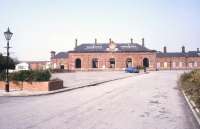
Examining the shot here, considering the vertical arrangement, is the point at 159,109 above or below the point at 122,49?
below

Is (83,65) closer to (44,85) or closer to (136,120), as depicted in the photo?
(44,85)

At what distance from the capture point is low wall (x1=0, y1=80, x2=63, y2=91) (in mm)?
21969

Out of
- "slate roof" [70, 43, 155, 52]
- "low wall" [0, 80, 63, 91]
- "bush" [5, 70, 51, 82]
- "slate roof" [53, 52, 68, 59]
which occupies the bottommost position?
"low wall" [0, 80, 63, 91]

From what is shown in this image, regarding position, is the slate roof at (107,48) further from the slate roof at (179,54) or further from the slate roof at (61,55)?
the slate roof at (179,54)

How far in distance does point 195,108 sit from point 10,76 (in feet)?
49.6

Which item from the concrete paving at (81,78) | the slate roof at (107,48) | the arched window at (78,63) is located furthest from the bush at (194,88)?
the arched window at (78,63)

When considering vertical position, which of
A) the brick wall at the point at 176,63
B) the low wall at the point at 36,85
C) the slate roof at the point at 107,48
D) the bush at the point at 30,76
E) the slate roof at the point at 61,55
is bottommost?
the low wall at the point at 36,85

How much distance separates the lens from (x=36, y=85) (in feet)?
73.4

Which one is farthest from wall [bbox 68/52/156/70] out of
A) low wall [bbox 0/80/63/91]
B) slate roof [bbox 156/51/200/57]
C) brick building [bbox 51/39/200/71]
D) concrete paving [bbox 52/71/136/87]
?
low wall [bbox 0/80/63/91]

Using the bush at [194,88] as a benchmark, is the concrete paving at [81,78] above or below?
below

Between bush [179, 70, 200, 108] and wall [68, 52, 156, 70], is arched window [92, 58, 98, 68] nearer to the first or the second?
wall [68, 52, 156, 70]

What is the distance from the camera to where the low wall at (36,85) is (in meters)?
22.0

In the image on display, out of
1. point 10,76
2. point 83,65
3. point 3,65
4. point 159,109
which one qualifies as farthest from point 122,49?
point 159,109

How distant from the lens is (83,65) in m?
83.6
